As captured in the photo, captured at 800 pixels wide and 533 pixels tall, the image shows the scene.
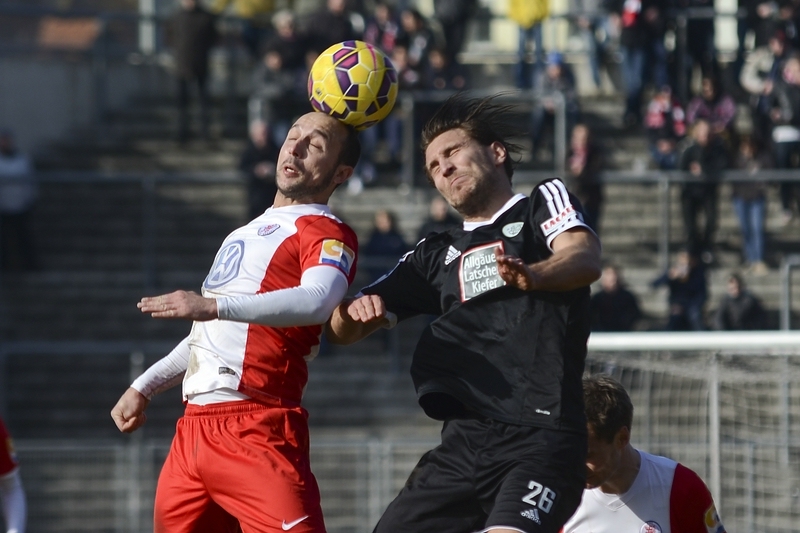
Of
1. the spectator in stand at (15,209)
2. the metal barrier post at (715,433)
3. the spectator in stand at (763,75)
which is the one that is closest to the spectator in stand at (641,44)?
the spectator in stand at (763,75)

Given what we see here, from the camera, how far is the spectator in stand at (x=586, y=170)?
14.0 meters

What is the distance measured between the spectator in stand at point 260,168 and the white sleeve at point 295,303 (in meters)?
9.17

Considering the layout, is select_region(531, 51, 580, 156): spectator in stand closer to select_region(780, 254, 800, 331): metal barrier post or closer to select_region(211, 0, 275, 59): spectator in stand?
select_region(780, 254, 800, 331): metal barrier post

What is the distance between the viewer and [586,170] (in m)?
14.2

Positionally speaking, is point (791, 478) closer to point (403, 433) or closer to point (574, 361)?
point (403, 433)

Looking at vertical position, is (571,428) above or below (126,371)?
above

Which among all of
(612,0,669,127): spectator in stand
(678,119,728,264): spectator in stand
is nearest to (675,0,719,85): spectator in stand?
(612,0,669,127): spectator in stand

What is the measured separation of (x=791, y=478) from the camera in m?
10.6

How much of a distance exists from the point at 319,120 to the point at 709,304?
9.14m

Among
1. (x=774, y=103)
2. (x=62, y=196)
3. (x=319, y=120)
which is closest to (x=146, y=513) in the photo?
(x=62, y=196)

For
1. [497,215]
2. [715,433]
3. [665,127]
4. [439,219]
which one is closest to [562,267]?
[497,215]

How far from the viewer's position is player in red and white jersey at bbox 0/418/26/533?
693cm

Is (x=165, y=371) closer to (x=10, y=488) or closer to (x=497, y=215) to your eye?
(x=497, y=215)

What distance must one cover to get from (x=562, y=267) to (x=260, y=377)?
1.20 meters
